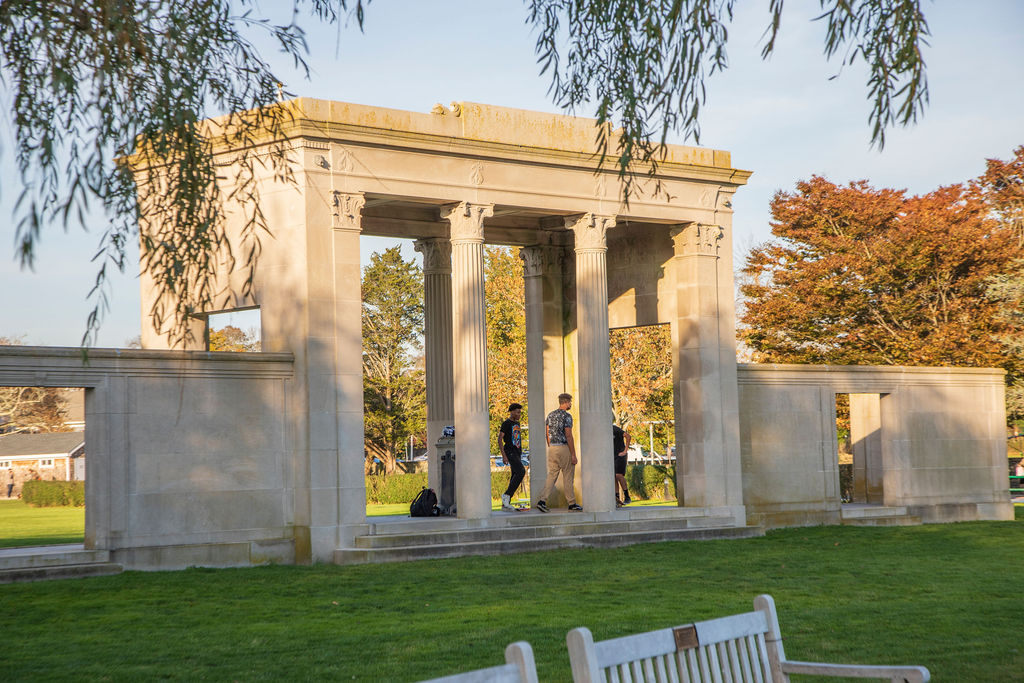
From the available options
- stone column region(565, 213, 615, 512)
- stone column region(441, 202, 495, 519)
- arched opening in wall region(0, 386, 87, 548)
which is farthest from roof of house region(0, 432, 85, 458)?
stone column region(441, 202, 495, 519)

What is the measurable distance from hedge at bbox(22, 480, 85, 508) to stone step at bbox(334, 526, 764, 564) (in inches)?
1381

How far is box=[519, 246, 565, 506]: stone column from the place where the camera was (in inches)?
992

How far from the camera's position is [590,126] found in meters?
22.5

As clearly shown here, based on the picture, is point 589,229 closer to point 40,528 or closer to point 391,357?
point 40,528

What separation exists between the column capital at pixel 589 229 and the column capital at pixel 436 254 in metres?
2.80

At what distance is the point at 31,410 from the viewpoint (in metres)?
71.4

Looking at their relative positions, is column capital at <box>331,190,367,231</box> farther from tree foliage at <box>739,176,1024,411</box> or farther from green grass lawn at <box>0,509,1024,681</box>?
tree foliage at <box>739,176,1024,411</box>

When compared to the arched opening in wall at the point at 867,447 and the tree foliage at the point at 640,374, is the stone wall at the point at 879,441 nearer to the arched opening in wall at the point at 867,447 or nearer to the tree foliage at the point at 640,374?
the arched opening in wall at the point at 867,447

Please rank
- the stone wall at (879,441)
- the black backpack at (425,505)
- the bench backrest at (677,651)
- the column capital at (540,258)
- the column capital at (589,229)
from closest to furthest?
the bench backrest at (677,651) < the black backpack at (425,505) < the column capital at (589,229) < the stone wall at (879,441) < the column capital at (540,258)

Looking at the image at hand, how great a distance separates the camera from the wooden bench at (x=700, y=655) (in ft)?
16.0

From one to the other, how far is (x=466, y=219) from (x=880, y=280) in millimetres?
20440

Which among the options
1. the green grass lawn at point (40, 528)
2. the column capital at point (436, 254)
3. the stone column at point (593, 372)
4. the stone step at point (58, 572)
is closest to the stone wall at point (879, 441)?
the stone column at point (593, 372)

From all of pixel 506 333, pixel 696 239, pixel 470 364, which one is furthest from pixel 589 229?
pixel 506 333

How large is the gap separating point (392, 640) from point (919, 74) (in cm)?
708
